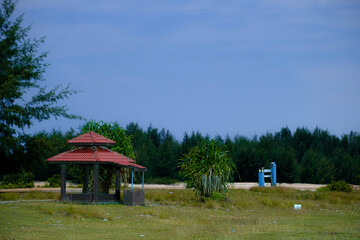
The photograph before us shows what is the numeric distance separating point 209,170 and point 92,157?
20.4 ft

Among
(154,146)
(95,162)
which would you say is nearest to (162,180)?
(154,146)

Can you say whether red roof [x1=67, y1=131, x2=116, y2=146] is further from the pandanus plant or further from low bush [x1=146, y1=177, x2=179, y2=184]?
low bush [x1=146, y1=177, x2=179, y2=184]

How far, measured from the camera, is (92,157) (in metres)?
23.6

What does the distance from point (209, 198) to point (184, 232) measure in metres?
11.2

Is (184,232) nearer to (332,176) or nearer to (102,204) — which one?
(102,204)

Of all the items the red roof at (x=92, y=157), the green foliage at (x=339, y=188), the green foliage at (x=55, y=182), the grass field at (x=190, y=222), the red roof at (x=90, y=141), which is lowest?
the grass field at (x=190, y=222)

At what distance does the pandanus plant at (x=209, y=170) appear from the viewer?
85.3 feet

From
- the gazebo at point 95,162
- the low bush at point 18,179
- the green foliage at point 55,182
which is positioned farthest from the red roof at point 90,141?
the low bush at point 18,179

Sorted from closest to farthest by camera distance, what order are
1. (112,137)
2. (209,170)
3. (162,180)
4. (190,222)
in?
(190,222), (209,170), (112,137), (162,180)

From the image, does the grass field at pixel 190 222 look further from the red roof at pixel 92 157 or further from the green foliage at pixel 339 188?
the green foliage at pixel 339 188

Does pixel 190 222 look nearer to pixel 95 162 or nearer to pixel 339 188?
pixel 95 162

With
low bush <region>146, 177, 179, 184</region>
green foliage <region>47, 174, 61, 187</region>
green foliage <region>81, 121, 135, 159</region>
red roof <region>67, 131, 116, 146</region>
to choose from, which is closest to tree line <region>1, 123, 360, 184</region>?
low bush <region>146, 177, 179, 184</region>

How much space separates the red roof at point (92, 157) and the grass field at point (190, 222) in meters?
2.06

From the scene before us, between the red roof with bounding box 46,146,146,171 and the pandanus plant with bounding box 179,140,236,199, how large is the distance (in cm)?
363
